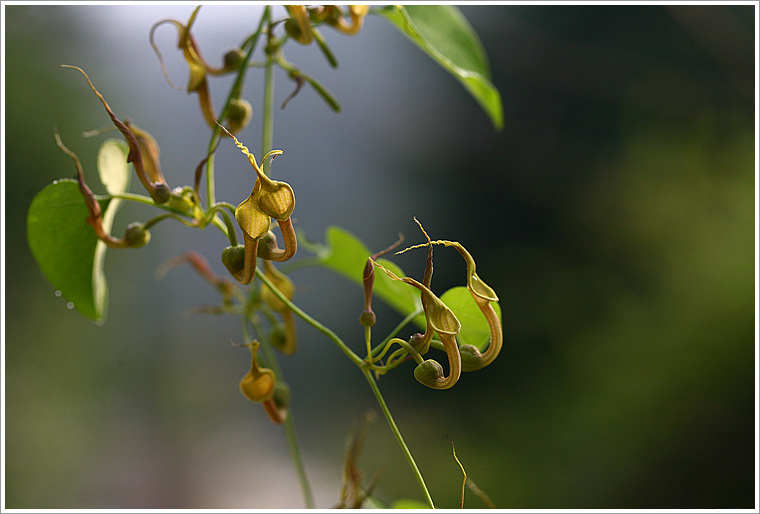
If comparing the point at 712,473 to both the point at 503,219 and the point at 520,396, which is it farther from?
the point at 503,219

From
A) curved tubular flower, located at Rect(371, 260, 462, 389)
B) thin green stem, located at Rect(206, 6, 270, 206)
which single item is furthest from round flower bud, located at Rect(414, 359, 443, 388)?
A: thin green stem, located at Rect(206, 6, 270, 206)

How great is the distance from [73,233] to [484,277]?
107cm

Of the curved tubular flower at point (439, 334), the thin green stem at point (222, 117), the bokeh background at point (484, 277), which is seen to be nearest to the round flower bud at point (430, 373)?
the curved tubular flower at point (439, 334)

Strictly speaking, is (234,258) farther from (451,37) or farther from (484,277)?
(484,277)

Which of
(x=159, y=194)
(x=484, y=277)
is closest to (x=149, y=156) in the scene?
(x=159, y=194)

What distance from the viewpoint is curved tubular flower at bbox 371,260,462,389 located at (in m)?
0.17

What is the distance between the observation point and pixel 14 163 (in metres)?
1.43

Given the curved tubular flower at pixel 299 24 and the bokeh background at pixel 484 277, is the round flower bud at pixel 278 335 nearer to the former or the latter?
the curved tubular flower at pixel 299 24

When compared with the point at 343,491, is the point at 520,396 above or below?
below

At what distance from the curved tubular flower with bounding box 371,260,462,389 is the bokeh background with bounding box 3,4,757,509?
0.94 metres

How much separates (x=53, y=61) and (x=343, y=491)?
5.64 ft

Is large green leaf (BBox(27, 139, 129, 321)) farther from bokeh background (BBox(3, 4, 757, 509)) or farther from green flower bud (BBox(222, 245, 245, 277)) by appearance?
bokeh background (BBox(3, 4, 757, 509))

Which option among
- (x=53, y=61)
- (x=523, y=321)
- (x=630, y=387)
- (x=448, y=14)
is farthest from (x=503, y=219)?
(x=448, y=14)

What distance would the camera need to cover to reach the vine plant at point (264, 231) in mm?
179
